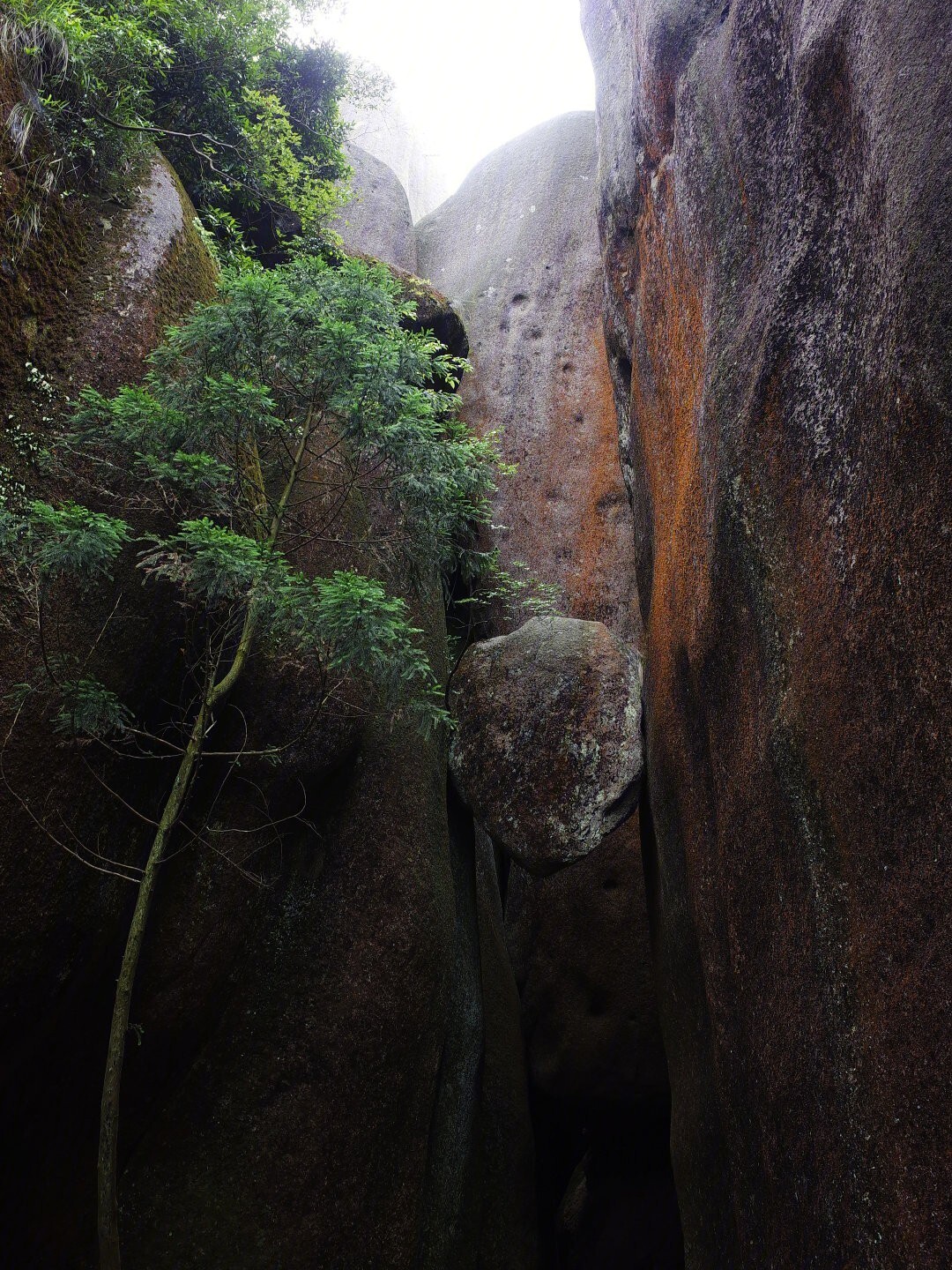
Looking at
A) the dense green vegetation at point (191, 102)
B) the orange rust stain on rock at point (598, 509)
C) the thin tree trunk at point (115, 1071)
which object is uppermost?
the dense green vegetation at point (191, 102)

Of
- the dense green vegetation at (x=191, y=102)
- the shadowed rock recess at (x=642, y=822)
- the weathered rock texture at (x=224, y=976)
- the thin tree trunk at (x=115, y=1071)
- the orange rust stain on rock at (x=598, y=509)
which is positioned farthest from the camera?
the orange rust stain on rock at (x=598, y=509)

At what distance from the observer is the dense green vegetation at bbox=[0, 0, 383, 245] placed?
612 centimetres

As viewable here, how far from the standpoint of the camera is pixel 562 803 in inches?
269

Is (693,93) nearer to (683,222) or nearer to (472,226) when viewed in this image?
(683,222)

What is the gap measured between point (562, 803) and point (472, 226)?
12471mm

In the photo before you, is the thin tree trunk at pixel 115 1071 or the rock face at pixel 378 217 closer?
the thin tree trunk at pixel 115 1071

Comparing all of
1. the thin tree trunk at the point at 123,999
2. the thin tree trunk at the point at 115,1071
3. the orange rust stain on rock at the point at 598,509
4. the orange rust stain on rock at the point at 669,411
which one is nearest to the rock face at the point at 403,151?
the orange rust stain on rock at the point at 598,509

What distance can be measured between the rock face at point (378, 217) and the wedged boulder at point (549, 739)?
10789 mm

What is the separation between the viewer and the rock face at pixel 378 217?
15820mm

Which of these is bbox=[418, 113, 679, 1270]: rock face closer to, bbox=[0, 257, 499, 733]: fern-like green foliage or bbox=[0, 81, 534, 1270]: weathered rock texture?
bbox=[0, 81, 534, 1270]: weathered rock texture

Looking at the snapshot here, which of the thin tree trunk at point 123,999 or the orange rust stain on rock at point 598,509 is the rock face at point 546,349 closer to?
the orange rust stain on rock at point 598,509

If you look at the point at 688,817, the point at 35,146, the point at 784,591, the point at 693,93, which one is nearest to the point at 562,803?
the point at 688,817

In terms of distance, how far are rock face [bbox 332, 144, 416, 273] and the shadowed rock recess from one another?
644 centimetres

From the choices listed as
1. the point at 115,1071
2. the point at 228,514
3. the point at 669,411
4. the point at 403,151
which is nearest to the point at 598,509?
the point at 669,411
